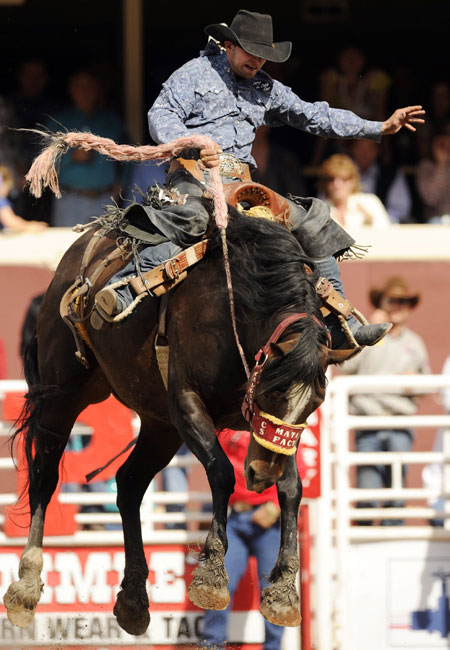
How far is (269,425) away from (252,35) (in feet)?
5.97

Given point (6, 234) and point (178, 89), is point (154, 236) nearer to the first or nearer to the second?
point (178, 89)

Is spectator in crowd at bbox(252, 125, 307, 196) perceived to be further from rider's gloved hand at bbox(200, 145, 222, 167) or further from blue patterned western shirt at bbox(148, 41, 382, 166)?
rider's gloved hand at bbox(200, 145, 222, 167)

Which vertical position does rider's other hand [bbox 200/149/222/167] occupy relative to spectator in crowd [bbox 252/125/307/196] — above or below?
below

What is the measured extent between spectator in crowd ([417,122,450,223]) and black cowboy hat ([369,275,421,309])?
1887 millimetres

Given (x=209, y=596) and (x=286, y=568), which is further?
(x=286, y=568)

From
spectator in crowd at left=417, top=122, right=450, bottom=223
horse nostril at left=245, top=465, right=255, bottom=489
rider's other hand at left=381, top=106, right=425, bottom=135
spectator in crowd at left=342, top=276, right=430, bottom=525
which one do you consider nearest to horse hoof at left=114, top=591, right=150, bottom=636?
horse nostril at left=245, top=465, right=255, bottom=489

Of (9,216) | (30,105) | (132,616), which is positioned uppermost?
(30,105)

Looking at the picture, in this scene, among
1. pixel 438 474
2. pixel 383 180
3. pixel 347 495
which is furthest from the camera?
pixel 383 180

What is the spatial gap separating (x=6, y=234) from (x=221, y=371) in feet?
16.2

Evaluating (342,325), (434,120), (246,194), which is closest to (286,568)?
(342,325)

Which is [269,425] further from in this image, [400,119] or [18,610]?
[18,610]

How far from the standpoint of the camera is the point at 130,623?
248 inches

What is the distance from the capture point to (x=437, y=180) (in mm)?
10711

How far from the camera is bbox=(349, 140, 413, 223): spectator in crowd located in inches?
411
